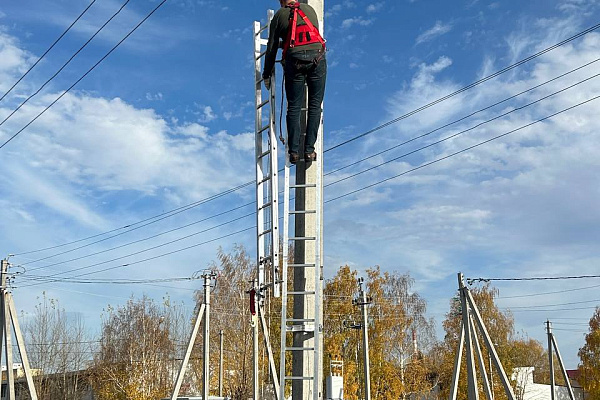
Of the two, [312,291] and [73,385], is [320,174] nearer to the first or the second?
[312,291]

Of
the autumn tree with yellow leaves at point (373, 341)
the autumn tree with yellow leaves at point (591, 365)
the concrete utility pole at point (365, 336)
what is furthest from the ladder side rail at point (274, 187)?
the autumn tree with yellow leaves at point (591, 365)

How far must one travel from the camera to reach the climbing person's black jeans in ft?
21.4

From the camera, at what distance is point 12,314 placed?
2003cm

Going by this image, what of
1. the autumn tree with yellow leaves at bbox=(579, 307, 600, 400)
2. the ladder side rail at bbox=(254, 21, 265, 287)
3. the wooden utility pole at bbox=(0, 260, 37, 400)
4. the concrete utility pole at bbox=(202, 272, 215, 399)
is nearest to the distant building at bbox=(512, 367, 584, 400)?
the autumn tree with yellow leaves at bbox=(579, 307, 600, 400)

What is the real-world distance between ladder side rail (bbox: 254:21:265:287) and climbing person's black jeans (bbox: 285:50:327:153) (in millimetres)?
443

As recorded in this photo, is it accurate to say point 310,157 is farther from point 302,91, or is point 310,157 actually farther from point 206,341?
point 206,341

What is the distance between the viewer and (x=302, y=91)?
21.9 feet

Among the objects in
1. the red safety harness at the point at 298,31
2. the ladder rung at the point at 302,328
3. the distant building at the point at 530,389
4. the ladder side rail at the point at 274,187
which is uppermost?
the red safety harness at the point at 298,31

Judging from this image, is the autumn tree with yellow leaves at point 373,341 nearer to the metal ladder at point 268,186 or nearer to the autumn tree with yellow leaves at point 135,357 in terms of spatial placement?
the autumn tree with yellow leaves at point 135,357

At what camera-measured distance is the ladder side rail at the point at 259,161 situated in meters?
6.58

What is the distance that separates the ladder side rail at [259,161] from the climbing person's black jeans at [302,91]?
0.44 metres

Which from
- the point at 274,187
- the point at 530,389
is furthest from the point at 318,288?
the point at 530,389

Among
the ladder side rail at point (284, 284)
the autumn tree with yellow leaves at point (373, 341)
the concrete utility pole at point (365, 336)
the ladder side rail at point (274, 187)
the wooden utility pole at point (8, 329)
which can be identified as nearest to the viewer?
the ladder side rail at point (284, 284)

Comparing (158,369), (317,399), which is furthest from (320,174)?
(158,369)
